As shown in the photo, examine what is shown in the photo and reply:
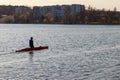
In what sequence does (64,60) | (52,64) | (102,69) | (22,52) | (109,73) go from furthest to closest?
(22,52) < (64,60) < (52,64) < (102,69) < (109,73)

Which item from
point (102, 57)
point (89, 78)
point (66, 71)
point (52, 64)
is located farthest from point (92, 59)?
point (89, 78)

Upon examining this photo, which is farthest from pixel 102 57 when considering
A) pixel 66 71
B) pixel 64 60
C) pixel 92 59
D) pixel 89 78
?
pixel 89 78

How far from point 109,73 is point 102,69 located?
3009 mm

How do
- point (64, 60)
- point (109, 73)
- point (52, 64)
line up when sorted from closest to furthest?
1. point (109, 73)
2. point (52, 64)
3. point (64, 60)

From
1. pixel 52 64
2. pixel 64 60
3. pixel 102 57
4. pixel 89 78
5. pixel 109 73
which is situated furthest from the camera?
pixel 102 57

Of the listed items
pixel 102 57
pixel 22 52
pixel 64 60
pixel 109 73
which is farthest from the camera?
pixel 22 52

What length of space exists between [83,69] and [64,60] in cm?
830

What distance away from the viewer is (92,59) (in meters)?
53.5

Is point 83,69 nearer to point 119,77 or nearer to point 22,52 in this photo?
point 119,77

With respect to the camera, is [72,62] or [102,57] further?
[102,57]

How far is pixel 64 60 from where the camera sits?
52.0 meters

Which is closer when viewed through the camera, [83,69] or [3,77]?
[3,77]

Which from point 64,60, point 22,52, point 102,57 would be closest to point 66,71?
point 64,60

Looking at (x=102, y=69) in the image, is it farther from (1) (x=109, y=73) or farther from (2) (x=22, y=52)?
(2) (x=22, y=52)
